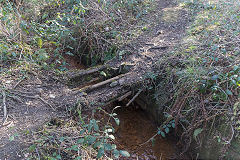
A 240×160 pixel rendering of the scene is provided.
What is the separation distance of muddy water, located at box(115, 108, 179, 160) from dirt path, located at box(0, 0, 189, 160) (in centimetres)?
80

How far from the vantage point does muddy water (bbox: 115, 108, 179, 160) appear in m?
3.41

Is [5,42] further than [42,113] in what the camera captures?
Yes

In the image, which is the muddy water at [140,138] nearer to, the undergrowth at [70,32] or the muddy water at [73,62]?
the undergrowth at [70,32]

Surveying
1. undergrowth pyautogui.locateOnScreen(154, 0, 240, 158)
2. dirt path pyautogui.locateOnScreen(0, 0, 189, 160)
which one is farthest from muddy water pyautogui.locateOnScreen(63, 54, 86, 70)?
undergrowth pyautogui.locateOnScreen(154, 0, 240, 158)

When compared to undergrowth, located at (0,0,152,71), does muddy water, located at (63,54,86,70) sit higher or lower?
lower

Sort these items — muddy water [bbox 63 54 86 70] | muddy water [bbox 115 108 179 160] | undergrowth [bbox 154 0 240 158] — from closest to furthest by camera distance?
1. undergrowth [bbox 154 0 240 158]
2. muddy water [bbox 115 108 179 160]
3. muddy water [bbox 63 54 86 70]

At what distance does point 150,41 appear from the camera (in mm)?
4613

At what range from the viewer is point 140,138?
372 cm

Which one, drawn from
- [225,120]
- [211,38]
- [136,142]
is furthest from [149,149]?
[211,38]

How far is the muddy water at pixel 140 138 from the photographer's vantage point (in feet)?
11.2

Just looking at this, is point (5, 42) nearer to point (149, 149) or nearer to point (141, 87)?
point (141, 87)

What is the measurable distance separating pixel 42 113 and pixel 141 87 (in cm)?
181

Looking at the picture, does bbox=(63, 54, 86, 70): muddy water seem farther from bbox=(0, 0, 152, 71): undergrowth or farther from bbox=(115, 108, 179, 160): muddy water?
bbox=(115, 108, 179, 160): muddy water

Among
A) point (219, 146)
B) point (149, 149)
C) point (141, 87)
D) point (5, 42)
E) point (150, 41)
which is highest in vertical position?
point (5, 42)
